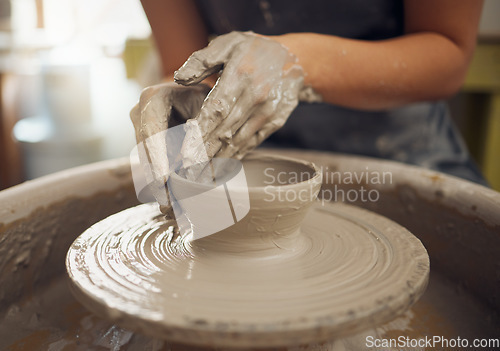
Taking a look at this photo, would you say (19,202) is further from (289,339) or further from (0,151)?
(0,151)

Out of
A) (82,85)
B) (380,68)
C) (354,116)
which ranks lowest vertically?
(82,85)

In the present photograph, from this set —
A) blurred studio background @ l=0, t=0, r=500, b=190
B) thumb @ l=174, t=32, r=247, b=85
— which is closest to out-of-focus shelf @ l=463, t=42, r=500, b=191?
blurred studio background @ l=0, t=0, r=500, b=190

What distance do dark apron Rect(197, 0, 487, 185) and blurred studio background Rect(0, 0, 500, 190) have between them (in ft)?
3.25

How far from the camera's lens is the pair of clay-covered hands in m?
0.83

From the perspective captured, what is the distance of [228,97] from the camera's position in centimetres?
85

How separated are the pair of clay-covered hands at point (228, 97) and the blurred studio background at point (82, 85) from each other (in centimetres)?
171

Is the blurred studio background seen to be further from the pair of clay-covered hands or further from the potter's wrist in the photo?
the pair of clay-covered hands

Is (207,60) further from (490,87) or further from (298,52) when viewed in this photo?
(490,87)

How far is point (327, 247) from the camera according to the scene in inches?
33.8

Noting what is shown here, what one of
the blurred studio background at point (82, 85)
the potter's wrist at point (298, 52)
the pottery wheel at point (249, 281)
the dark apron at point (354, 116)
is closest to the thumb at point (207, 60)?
the potter's wrist at point (298, 52)

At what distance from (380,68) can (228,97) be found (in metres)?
0.51

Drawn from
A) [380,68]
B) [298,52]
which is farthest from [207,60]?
[380,68]

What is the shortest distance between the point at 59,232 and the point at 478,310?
988 millimetres

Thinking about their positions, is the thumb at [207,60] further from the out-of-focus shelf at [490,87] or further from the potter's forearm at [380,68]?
the out-of-focus shelf at [490,87]
